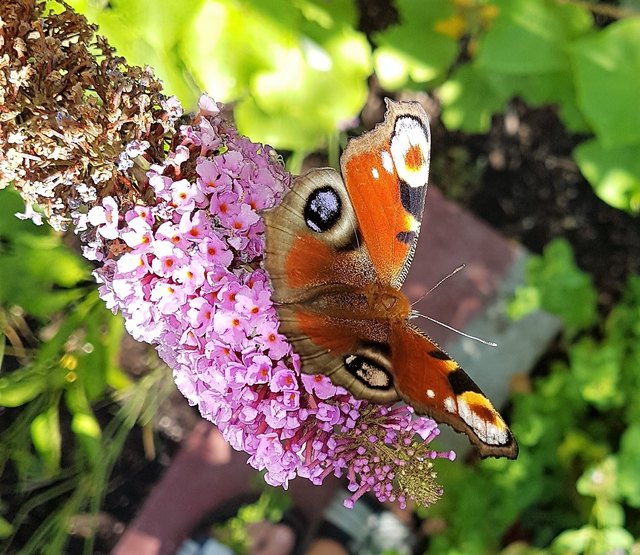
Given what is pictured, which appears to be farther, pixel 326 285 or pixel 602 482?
pixel 602 482

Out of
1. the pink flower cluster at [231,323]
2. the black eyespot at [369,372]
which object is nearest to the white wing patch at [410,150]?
the pink flower cluster at [231,323]

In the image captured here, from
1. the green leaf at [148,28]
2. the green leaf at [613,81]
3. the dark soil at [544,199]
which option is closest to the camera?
the green leaf at [148,28]

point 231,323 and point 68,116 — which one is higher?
point 68,116

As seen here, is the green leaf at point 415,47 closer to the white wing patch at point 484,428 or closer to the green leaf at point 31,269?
the green leaf at point 31,269

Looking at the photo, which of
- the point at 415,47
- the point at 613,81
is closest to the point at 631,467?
the point at 613,81

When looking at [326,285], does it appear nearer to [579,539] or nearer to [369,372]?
[369,372]

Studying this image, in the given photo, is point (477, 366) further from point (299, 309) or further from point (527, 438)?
point (299, 309)
